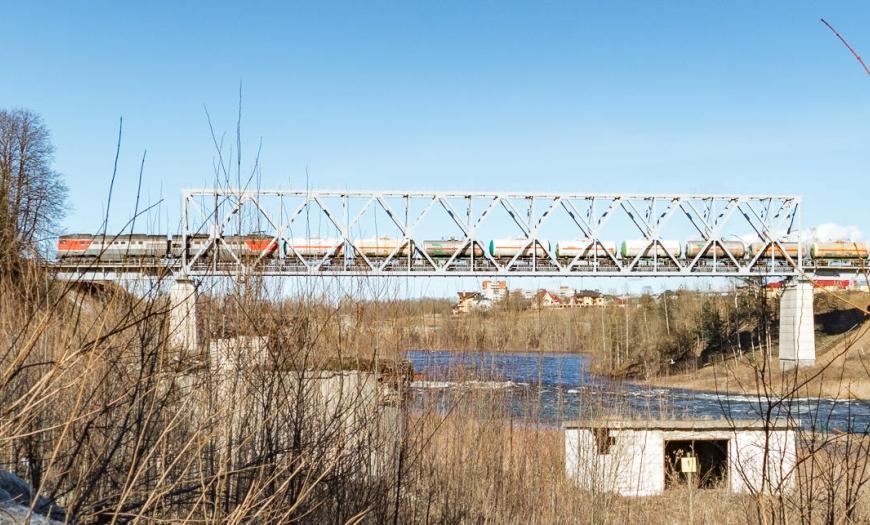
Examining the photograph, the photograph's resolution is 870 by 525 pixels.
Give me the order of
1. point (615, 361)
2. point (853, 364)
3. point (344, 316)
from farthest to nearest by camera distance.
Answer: point (853, 364) < point (615, 361) < point (344, 316)

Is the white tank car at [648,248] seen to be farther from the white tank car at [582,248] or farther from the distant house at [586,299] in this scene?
the distant house at [586,299]

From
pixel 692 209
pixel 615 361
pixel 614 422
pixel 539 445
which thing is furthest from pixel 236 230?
pixel 692 209

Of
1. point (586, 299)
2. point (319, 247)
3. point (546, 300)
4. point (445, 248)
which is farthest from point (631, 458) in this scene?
point (445, 248)

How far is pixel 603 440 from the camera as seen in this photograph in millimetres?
6668

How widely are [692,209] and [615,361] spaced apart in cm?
2908

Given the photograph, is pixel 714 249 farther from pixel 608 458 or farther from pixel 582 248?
pixel 608 458

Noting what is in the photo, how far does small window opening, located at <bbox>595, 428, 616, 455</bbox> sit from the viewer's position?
6472 mm

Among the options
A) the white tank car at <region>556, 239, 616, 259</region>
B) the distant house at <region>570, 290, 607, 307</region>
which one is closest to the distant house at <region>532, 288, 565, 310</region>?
the distant house at <region>570, 290, 607, 307</region>

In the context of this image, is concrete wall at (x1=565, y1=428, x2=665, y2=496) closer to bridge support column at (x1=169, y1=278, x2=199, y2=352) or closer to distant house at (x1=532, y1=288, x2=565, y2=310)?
distant house at (x1=532, y1=288, x2=565, y2=310)

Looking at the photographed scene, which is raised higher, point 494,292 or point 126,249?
point 126,249

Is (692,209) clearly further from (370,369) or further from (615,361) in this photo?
(370,369)

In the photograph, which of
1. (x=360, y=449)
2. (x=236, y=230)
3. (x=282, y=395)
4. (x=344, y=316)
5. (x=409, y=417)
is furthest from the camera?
(x=409, y=417)

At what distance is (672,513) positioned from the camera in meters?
6.82

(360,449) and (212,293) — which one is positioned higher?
(212,293)
